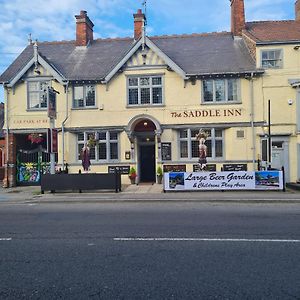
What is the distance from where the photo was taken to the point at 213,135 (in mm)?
21047

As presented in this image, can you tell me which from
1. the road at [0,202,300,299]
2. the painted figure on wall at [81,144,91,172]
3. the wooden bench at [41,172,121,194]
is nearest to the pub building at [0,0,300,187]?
the painted figure on wall at [81,144,91,172]

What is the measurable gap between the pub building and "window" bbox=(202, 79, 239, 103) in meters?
0.06

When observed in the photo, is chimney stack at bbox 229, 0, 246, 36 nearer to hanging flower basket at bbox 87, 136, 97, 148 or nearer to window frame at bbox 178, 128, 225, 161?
window frame at bbox 178, 128, 225, 161

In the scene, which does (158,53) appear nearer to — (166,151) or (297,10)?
(166,151)

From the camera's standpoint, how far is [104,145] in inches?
856

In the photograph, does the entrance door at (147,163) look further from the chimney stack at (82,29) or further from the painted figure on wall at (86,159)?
the chimney stack at (82,29)

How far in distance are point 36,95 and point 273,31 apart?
50.4ft

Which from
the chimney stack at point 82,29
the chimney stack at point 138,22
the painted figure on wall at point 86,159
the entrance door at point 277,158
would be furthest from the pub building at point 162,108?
the chimney stack at point 138,22

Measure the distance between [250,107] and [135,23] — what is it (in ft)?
32.5

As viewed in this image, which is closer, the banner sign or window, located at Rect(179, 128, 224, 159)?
the banner sign

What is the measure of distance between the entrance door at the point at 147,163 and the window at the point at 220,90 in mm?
4576

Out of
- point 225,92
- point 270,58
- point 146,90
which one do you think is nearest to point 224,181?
point 225,92

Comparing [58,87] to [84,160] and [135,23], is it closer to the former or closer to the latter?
[84,160]

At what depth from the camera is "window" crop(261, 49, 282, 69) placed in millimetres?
20641
